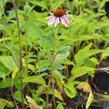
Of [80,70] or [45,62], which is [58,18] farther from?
[80,70]

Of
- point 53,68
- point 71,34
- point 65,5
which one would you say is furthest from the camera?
point 65,5

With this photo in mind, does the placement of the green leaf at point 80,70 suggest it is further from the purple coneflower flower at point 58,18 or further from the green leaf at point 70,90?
the purple coneflower flower at point 58,18

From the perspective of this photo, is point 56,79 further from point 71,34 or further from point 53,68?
point 71,34

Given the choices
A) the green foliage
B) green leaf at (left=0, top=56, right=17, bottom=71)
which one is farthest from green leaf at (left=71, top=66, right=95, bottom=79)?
green leaf at (left=0, top=56, right=17, bottom=71)

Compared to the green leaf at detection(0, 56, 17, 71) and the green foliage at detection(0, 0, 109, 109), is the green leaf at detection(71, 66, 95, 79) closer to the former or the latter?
the green foliage at detection(0, 0, 109, 109)

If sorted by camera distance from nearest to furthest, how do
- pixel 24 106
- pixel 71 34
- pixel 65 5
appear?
1. pixel 24 106
2. pixel 71 34
3. pixel 65 5

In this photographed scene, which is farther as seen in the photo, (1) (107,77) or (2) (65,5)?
(2) (65,5)

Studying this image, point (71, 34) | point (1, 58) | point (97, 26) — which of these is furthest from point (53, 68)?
point (97, 26)

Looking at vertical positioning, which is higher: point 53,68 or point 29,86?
point 53,68

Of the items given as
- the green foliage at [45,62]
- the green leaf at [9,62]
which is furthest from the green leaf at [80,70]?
the green leaf at [9,62]

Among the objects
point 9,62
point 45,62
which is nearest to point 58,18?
point 45,62

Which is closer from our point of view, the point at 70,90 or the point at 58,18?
the point at 58,18
